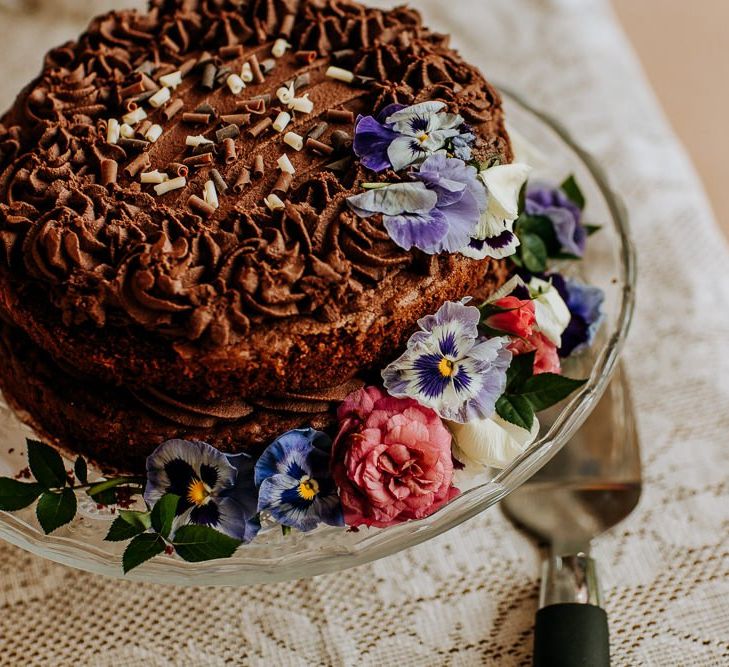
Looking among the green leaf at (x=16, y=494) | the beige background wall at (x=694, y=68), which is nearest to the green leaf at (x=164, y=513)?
the green leaf at (x=16, y=494)

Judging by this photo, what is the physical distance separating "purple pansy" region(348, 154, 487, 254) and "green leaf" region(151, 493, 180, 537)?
0.59 meters

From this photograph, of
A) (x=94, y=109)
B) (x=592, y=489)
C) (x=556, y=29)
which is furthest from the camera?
(x=556, y=29)

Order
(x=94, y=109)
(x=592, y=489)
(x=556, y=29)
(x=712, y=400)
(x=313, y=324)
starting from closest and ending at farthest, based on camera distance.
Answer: (x=313, y=324) → (x=94, y=109) → (x=592, y=489) → (x=712, y=400) → (x=556, y=29)

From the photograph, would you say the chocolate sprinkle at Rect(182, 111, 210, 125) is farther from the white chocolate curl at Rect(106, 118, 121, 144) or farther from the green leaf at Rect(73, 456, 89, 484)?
the green leaf at Rect(73, 456, 89, 484)

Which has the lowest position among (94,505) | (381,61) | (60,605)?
(60,605)

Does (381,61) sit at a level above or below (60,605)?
above

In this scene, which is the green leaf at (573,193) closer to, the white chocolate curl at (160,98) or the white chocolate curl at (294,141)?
the white chocolate curl at (294,141)

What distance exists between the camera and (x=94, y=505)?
1.78m

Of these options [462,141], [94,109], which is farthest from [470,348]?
[94,109]

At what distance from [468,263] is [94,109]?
0.81 metres

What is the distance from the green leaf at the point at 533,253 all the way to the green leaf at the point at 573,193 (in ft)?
0.79

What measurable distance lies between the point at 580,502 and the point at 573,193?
747 mm

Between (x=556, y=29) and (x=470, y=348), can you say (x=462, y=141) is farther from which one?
(x=556, y=29)

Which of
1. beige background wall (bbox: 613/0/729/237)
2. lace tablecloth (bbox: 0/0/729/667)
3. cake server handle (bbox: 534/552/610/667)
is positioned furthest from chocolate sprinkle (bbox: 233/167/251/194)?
beige background wall (bbox: 613/0/729/237)
